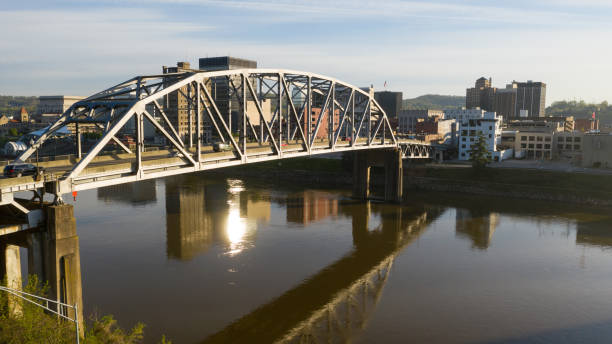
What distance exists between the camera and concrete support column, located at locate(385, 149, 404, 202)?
209ft

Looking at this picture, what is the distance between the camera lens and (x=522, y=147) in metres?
98.9

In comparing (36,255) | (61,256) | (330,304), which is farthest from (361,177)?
(36,255)

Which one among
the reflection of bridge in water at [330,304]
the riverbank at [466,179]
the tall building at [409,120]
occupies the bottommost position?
the reflection of bridge in water at [330,304]

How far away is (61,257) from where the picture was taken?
19.6 m

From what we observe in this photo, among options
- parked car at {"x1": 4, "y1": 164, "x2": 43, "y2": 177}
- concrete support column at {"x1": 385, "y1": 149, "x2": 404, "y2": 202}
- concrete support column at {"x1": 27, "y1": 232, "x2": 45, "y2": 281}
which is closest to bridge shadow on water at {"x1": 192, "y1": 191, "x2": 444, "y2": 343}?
concrete support column at {"x1": 27, "y1": 232, "x2": 45, "y2": 281}

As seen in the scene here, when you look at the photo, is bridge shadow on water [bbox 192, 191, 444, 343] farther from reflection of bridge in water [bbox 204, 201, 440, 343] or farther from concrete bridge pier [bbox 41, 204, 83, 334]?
concrete bridge pier [bbox 41, 204, 83, 334]

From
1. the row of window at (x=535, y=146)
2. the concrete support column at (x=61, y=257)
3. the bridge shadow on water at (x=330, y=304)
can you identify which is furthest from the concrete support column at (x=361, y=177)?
the row of window at (x=535, y=146)

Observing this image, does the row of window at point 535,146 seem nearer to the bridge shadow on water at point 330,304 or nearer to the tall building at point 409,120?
the tall building at point 409,120

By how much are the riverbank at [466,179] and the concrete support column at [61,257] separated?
193 feet

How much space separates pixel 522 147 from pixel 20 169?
3839 inches

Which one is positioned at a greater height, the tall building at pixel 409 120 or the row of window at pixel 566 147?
the tall building at pixel 409 120

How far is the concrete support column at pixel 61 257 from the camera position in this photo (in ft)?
63.7

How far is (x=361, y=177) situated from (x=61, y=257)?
1918 inches

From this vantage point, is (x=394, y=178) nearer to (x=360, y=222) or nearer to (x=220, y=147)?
(x=360, y=222)
